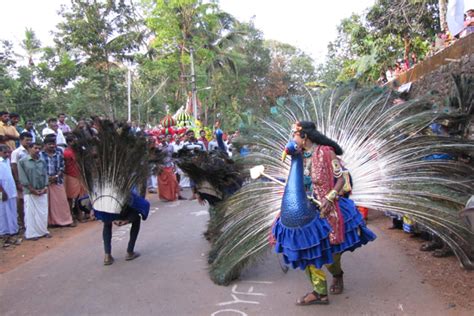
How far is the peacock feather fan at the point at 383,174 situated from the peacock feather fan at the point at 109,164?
1.21 meters

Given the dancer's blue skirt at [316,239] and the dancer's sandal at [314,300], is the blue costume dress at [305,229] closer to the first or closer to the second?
the dancer's blue skirt at [316,239]

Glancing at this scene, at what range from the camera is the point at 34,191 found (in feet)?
22.9

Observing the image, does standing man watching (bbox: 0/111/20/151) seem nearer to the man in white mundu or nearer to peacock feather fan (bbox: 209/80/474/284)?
the man in white mundu

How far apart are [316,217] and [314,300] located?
0.81 meters

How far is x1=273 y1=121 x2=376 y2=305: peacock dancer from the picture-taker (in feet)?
11.2

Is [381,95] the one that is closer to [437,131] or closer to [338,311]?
[437,131]

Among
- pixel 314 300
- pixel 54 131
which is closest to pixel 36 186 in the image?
pixel 54 131

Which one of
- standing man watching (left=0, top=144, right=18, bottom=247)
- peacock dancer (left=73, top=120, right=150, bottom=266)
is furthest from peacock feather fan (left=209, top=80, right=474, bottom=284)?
standing man watching (left=0, top=144, right=18, bottom=247)

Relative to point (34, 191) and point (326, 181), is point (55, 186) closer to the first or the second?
point (34, 191)

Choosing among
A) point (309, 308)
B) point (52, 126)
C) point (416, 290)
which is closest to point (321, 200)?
point (309, 308)

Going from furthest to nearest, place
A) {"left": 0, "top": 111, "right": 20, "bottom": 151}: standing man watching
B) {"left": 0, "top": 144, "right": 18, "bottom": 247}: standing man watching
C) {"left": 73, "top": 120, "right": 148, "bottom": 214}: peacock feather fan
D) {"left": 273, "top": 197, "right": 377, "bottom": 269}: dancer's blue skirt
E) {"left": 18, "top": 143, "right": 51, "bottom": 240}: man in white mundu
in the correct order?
{"left": 0, "top": 111, "right": 20, "bottom": 151}: standing man watching
{"left": 18, "top": 143, "right": 51, "bottom": 240}: man in white mundu
{"left": 0, "top": 144, "right": 18, "bottom": 247}: standing man watching
{"left": 73, "top": 120, "right": 148, "bottom": 214}: peacock feather fan
{"left": 273, "top": 197, "right": 377, "bottom": 269}: dancer's blue skirt

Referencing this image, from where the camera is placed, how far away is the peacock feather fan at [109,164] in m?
5.00

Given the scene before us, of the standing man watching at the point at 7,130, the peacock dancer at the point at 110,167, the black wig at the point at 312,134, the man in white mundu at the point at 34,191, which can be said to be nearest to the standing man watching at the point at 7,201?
the man in white mundu at the point at 34,191

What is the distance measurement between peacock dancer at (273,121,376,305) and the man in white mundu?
16.0 ft
